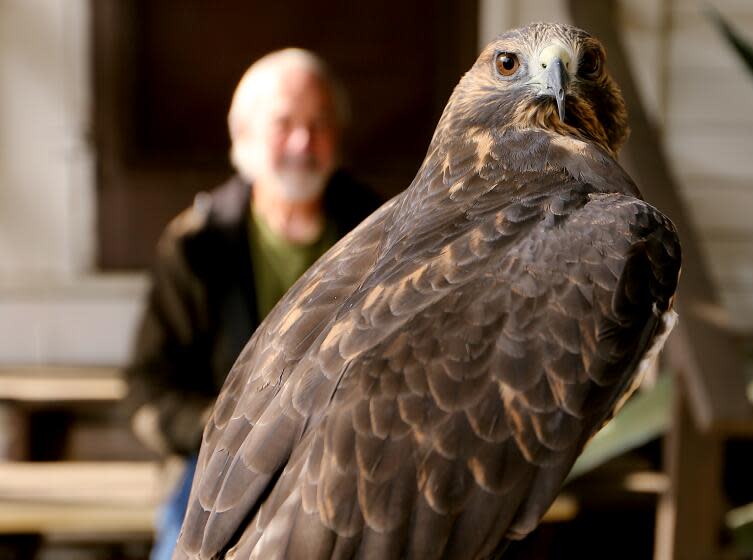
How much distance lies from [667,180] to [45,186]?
2051 millimetres

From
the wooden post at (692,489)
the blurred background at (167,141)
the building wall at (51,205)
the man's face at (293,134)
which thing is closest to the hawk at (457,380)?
the wooden post at (692,489)

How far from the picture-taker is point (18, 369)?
3.51m

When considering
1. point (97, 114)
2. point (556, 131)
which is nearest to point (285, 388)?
point (556, 131)

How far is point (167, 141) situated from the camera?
11.7 ft

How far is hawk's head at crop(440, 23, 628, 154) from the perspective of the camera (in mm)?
1129

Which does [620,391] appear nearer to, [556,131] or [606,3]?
[556,131]

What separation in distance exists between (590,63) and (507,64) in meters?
0.09

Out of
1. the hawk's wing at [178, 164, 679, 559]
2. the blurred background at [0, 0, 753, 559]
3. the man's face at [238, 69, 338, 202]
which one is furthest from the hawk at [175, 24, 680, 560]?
the blurred background at [0, 0, 753, 559]

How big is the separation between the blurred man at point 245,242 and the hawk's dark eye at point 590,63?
1.40 m

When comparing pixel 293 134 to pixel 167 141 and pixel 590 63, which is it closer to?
pixel 167 141

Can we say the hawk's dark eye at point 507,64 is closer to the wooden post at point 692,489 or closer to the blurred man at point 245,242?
the wooden post at point 692,489

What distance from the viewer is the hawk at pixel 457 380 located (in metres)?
1.03

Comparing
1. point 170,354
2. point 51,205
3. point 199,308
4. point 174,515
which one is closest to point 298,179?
point 199,308

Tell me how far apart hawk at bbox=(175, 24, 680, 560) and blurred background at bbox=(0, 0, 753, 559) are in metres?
Result: 2.34
